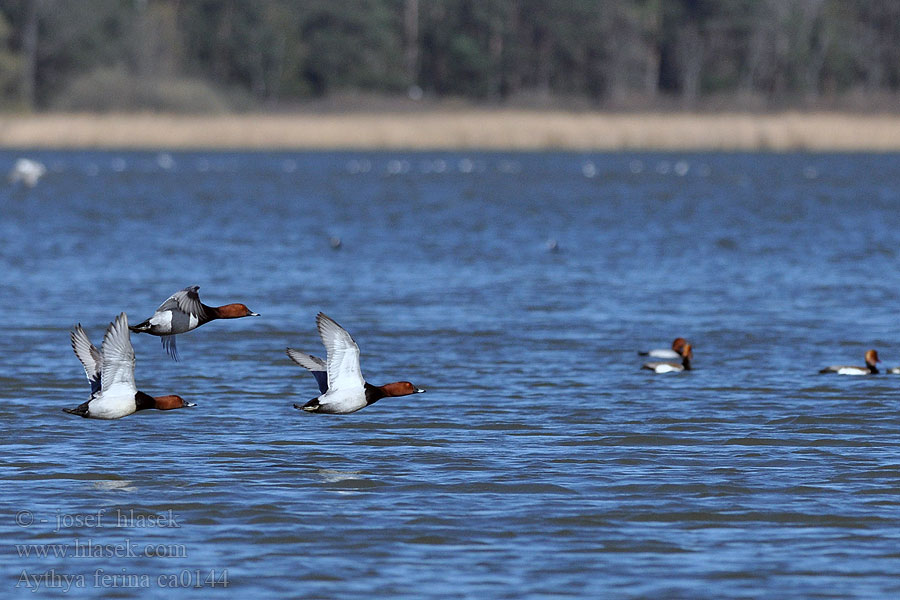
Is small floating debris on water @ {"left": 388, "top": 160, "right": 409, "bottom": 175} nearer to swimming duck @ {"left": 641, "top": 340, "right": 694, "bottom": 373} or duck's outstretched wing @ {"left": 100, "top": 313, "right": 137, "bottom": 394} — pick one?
swimming duck @ {"left": 641, "top": 340, "right": 694, "bottom": 373}

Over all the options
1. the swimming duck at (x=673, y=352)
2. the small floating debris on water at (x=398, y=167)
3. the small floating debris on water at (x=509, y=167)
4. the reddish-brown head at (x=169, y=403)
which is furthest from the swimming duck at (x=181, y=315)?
the small floating debris on water at (x=509, y=167)

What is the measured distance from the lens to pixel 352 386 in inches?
408

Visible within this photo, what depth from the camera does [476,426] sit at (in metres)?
12.4

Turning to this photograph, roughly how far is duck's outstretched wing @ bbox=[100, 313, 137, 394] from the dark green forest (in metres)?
74.9

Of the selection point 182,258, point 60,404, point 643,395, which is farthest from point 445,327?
point 182,258

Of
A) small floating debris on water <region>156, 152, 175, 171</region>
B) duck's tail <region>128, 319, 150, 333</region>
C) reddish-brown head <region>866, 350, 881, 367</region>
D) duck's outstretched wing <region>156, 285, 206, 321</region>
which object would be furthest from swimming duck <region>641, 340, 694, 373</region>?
small floating debris on water <region>156, 152, 175, 171</region>

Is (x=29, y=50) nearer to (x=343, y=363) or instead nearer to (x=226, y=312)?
(x=226, y=312)

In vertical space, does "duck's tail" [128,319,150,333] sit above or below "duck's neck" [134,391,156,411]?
above

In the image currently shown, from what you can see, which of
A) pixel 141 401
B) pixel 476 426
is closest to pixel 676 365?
pixel 476 426

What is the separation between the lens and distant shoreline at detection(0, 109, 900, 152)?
61.0 m

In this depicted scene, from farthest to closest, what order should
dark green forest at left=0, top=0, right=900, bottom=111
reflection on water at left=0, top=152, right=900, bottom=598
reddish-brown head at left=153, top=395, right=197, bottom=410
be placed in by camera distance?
dark green forest at left=0, top=0, right=900, bottom=111, reddish-brown head at left=153, top=395, right=197, bottom=410, reflection on water at left=0, top=152, right=900, bottom=598

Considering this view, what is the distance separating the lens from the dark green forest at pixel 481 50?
8856 centimetres

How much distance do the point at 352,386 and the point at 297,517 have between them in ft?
3.92

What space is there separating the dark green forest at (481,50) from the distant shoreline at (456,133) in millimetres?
20742
